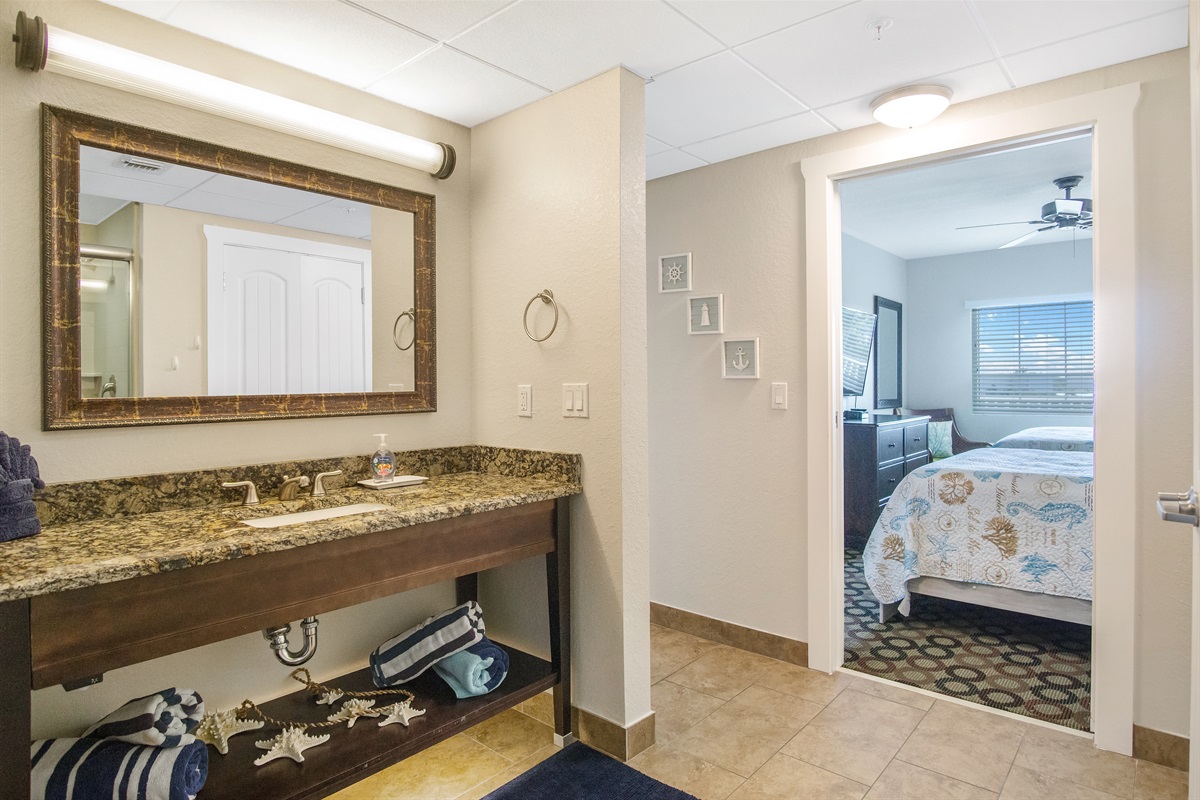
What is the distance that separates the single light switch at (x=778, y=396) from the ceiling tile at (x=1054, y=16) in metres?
1.40

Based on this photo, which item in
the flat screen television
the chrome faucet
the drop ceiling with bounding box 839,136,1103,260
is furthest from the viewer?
the flat screen television

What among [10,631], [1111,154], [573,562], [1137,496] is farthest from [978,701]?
[10,631]

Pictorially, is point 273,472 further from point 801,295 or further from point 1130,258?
point 1130,258

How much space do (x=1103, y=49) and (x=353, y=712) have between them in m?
2.93

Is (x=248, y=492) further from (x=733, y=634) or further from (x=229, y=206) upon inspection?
(x=733, y=634)

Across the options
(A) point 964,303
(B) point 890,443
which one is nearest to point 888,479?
(B) point 890,443

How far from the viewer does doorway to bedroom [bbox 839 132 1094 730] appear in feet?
9.68

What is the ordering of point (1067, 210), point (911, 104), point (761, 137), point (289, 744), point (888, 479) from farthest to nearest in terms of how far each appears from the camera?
point (888, 479)
point (1067, 210)
point (761, 137)
point (911, 104)
point (289, 744)

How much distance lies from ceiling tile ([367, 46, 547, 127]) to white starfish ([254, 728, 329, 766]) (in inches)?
75.7

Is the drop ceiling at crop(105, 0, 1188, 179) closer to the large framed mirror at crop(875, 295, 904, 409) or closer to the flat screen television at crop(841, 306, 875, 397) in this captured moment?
the flat screen television at crop(841, 306, 875, 397)

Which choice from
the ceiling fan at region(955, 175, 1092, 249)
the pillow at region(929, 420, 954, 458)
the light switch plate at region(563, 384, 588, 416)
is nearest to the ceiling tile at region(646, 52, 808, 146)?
the light switch plate at region(563, 384, 588, 416)

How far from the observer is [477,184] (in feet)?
8.53

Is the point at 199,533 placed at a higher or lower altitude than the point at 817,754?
higher

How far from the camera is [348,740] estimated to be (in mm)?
1802
